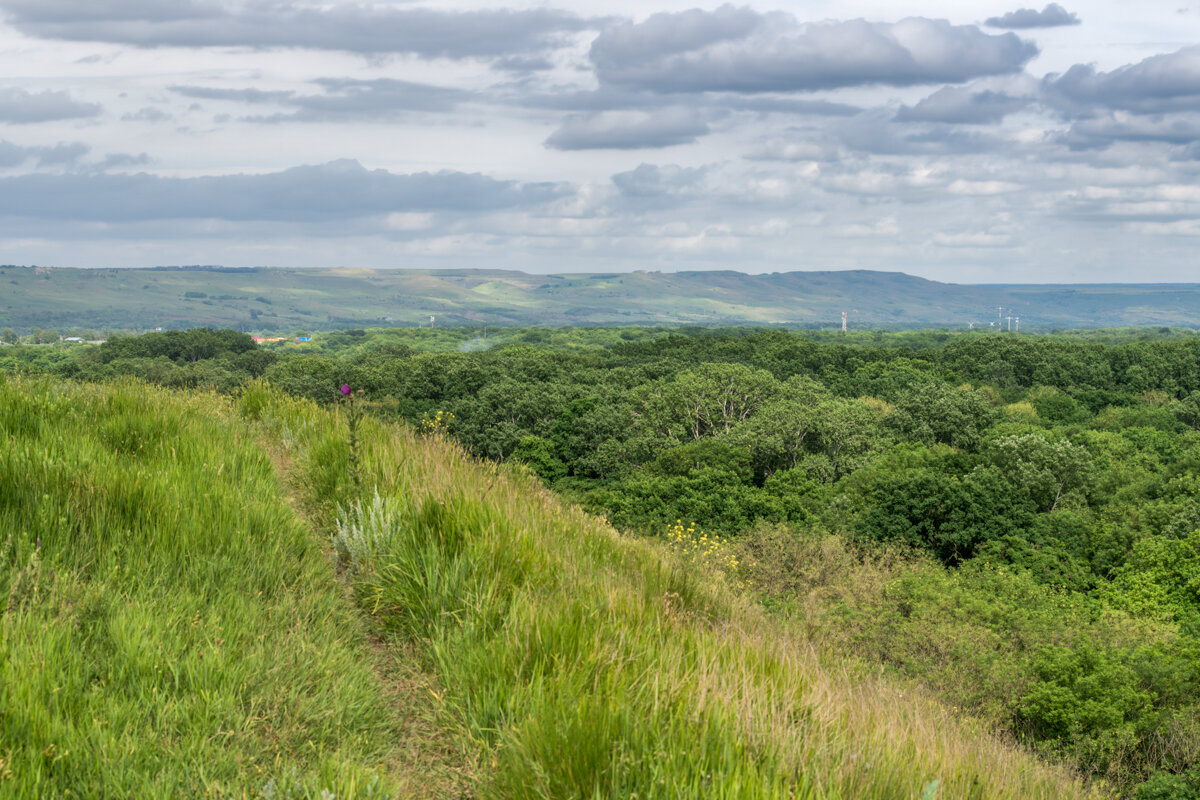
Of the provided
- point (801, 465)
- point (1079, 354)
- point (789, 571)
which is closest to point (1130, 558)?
point (789, 571)

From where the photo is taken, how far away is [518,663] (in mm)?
3934

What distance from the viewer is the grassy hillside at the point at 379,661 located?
10.1 ft

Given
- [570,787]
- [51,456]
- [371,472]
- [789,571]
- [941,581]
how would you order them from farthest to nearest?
[789,571]
[941,581]
[371,472]
[51,456]
[570,787]

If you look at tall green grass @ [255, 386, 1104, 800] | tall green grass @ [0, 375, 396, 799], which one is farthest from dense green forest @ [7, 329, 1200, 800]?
tall green grass @ [0, 375, 396, 799]

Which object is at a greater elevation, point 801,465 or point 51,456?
point 51,456

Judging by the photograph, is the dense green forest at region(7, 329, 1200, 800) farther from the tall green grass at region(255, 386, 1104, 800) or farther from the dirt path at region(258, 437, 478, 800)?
the dirt path at region(258, 437, 478, 800)

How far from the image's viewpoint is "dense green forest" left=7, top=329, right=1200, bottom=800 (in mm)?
22875

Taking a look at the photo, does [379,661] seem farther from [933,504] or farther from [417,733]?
[933,504]

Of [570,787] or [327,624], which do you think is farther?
[327,624]

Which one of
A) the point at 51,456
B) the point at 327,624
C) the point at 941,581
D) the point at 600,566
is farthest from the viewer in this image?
the point at 941,581

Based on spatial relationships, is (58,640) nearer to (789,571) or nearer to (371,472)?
(371,472)

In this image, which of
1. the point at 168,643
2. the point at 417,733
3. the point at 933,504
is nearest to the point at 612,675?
the point at 417,733

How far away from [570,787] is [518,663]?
93 cm

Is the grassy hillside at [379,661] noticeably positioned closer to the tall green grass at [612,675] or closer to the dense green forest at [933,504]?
the tall green grass at [612,675]
